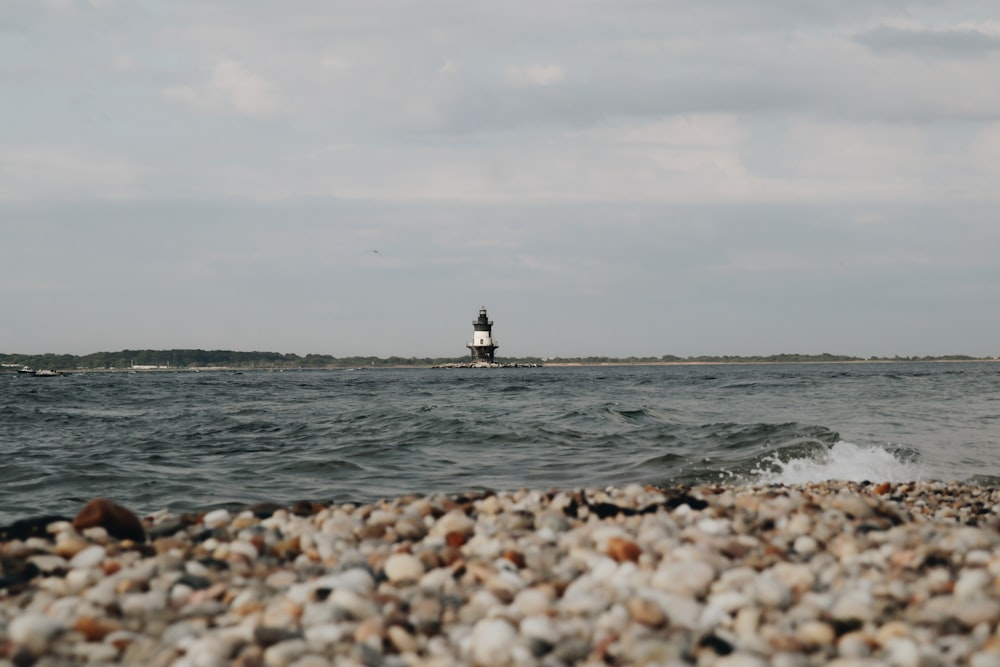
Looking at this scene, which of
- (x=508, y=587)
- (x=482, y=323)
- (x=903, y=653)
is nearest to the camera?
(x=903, y=653)

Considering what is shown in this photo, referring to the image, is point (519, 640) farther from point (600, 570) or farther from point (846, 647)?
point (846, 647)

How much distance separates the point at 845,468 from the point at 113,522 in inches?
402

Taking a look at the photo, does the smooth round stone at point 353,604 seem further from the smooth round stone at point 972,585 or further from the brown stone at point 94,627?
the smooth round stone at point 972,585

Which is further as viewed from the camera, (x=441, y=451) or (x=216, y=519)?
(x=441, y=451)

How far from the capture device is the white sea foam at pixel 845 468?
11336 mm

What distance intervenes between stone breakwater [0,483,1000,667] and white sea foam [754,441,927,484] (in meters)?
6.71

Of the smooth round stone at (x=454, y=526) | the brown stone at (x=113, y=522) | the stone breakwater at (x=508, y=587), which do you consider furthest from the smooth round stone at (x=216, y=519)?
the smooth round stone at (x=454, y=526)

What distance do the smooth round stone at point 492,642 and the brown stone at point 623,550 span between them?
34.6 inches

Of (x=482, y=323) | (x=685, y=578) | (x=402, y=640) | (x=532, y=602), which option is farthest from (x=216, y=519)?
(x=482, y=323)

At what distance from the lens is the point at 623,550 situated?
12.2 ft

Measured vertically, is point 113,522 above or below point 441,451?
above

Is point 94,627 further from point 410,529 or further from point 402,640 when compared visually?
point 410,529

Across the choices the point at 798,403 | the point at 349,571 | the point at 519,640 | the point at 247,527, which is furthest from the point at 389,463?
the point at 798,403

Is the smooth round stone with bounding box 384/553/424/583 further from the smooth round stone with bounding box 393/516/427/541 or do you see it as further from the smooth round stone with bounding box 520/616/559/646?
the smooth round stone with bounding box 520/616/559/646
